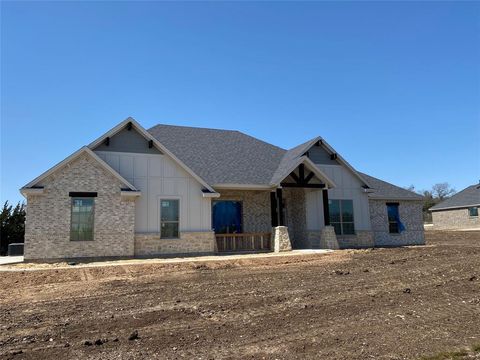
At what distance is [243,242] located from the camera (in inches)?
794

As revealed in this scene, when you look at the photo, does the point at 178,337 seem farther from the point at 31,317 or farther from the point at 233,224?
the point at 233,224

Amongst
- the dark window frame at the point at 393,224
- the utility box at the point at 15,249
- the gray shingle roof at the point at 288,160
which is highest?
the gray shingle roof at the point at 288,160

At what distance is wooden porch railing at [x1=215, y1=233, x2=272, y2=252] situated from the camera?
19.8 metres

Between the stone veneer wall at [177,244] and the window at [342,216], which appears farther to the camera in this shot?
the window at [342,216]

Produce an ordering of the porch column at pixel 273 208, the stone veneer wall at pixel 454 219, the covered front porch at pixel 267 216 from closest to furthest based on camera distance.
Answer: the covered front porch at pixel 267 216, the porch column at pixel 273 208, the stone veneer wall at pixel 454 219

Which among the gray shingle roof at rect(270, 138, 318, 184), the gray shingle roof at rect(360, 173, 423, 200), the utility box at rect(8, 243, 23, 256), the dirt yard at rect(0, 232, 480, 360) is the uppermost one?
the gray shingle roof at rect(270, 138, 318, 184)

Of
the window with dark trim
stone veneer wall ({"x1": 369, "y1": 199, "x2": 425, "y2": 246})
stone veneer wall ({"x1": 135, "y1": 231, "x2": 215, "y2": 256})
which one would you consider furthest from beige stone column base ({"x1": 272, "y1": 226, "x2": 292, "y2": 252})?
the window with dark trim

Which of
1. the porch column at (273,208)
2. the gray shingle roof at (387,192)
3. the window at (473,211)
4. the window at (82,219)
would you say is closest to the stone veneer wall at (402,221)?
the gray shingle roof at (387,192)

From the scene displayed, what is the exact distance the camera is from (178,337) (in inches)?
252

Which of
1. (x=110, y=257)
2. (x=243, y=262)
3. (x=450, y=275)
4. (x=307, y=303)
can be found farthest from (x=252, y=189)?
(x=307, y=303)

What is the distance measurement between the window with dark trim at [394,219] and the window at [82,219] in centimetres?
1766

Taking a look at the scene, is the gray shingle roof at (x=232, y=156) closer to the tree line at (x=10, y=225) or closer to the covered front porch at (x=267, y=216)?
the covered front porch at (x=267, y=216)

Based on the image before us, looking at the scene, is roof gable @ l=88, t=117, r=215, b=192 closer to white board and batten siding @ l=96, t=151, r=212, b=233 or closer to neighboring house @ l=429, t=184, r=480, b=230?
white board and batten siding @ l=96, t=151, r=212, b=233

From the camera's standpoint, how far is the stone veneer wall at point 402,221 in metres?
24.4
